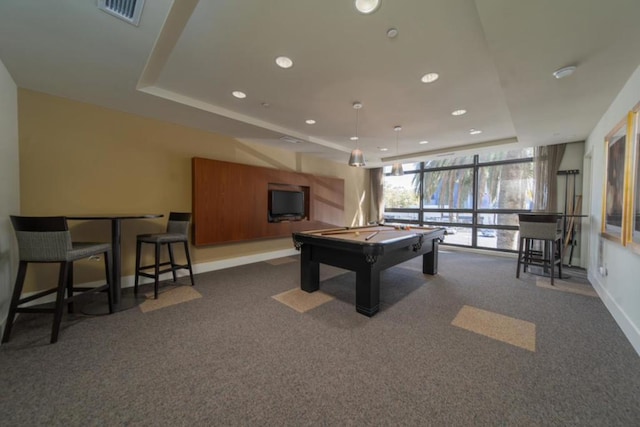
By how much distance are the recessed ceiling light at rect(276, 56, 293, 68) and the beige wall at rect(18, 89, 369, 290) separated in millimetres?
2311

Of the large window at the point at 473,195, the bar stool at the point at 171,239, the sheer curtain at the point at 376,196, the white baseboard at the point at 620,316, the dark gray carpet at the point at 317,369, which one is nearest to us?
the dark gray carpet at the point at 317,369

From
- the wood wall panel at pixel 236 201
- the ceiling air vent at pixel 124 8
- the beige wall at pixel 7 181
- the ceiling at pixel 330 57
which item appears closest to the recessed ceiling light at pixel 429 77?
the ceiling at pixel 330 57

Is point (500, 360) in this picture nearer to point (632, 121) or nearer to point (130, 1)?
point (632, 121)

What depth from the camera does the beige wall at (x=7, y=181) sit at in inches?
80.6

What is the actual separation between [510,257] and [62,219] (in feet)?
23.2

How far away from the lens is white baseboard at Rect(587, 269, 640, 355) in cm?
186

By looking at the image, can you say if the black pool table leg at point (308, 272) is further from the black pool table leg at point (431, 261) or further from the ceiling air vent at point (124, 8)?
the ceiling air vent at point (124, 8)

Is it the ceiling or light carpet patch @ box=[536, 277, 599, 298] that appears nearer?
the ceiling

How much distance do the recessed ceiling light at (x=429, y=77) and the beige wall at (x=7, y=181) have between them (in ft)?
13.0

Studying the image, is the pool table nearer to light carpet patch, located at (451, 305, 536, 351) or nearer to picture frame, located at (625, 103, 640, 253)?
light carpet patch, located at (451, 305, 536, 351)

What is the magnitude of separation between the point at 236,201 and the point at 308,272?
6.78 feet

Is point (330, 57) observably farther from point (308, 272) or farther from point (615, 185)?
point (615, 185)

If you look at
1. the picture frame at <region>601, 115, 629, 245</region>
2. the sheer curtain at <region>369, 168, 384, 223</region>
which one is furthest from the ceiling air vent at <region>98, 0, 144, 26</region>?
the sheer curtain at <region>369, 168, 384, 223</region>

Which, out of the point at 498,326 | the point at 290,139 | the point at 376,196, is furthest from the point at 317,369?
the point at 376,196
